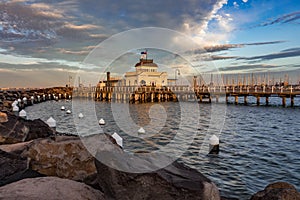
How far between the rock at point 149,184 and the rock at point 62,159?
1.79 metres

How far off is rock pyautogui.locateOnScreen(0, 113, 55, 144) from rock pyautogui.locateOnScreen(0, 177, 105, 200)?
20.6 ft

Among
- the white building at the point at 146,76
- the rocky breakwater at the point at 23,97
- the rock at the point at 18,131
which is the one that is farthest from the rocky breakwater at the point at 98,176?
the white building at the point at 146,76

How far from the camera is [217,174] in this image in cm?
1191

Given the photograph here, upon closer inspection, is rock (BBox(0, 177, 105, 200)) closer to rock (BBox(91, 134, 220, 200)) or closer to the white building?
rock (BBox(91, 134, 220, 200))

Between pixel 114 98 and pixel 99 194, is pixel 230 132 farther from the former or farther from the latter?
pixel 114 98

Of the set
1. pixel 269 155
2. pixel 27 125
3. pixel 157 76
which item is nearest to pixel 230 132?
pixel 269 155

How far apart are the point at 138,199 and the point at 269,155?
13.4 metres

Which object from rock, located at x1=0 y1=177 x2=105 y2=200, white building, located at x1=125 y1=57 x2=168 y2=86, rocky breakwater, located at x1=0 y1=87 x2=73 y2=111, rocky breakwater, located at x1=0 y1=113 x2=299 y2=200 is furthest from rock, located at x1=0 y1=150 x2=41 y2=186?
white building, located at x1=125 y1=57 x2=168 y2=86

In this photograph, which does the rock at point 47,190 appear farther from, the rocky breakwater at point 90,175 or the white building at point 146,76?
the white building at point 146,76

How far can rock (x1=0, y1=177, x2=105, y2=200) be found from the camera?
4.34 meters

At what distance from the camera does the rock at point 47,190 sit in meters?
4.34

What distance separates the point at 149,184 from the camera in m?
4.86

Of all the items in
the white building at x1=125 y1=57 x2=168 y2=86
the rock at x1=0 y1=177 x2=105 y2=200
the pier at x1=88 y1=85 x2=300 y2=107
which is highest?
the white building at x1=125 y1=57 x2=168 y2=86

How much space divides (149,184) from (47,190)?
1.93 meters
